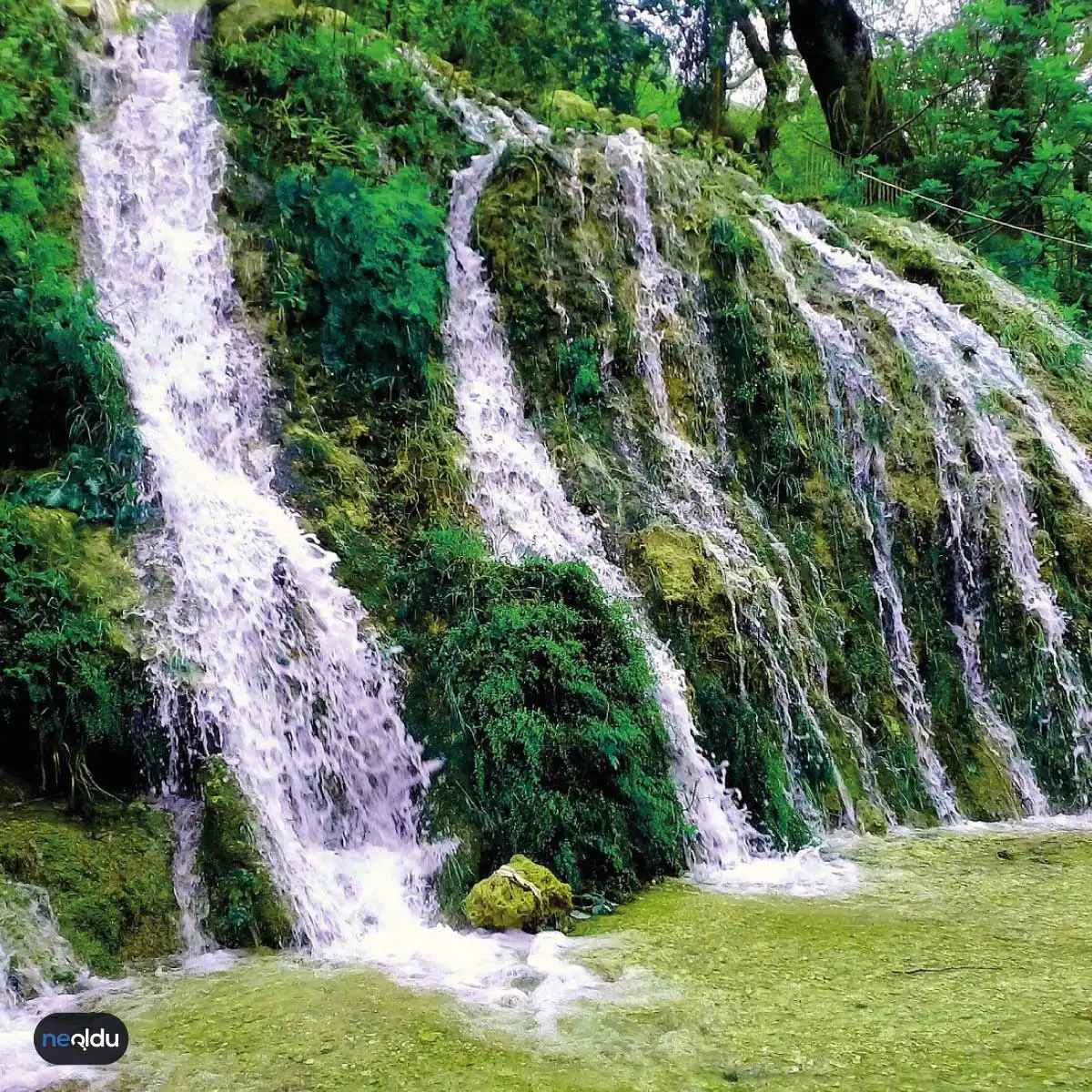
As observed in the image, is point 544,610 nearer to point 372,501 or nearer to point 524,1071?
point 372,501

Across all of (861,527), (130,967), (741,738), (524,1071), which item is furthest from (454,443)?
(524,1071)

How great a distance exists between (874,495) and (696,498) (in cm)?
189

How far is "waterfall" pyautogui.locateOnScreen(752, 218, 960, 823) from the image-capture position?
8.09 meters

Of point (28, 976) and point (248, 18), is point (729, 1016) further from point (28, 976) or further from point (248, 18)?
point (248, 18)

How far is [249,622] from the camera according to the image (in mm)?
6324

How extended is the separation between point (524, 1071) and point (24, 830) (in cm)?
306

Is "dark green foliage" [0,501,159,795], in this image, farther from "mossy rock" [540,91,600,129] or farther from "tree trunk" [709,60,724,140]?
"tree trunk" [709,60,724,140]

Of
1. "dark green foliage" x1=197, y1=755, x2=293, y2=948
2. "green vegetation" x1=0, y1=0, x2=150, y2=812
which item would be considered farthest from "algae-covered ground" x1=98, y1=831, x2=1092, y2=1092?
"green vegetation" x1=0, y1=0, x2=150, y2=812

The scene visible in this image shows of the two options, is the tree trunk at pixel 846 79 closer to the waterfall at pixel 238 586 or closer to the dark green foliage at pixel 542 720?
the waterfall at pixel 238 586

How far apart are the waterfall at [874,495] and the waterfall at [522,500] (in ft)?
7.03

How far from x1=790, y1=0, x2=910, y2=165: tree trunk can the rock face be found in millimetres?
14331

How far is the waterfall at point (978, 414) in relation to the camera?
8.76m

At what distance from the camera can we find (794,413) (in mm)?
9500

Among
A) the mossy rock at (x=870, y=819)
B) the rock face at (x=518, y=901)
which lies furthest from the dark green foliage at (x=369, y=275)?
the mossy rock at (x=870, y=819)
